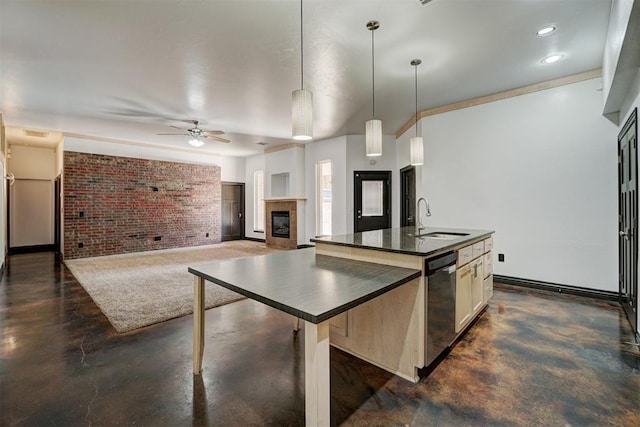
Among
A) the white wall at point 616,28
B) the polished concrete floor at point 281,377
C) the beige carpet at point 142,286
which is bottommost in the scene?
the polished concrete floor at point 281,377

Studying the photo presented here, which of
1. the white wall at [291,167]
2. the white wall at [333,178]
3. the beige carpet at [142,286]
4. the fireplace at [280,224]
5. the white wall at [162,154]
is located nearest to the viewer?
the beige carpet at [142,286]

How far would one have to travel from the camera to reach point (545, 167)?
3.71 metres

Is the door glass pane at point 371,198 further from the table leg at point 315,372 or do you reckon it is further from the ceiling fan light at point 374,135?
the table leg at point 315,372

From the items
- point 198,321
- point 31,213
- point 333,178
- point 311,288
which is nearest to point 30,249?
point 31,213

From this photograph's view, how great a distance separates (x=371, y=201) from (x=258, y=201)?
4.12 m

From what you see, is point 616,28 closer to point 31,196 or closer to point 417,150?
point 417,150

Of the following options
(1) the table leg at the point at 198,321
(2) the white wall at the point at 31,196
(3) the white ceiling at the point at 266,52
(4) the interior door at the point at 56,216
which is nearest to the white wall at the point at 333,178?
(3) the white ceiling at the point at 266,52

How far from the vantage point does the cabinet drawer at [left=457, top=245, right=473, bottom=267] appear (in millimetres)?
2277

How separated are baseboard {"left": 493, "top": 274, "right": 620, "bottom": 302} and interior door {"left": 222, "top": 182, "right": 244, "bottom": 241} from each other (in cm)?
745

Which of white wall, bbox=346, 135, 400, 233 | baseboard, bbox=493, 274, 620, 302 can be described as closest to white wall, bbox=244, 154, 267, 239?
white wall, bbox=346, 135, 400, 233

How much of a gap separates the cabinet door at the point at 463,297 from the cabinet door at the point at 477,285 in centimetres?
9

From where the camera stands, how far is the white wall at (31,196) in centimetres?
677

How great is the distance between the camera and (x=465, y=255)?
2.37 metres

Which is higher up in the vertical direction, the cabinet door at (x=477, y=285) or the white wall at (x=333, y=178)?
the white wall at (x=333, y=178)
